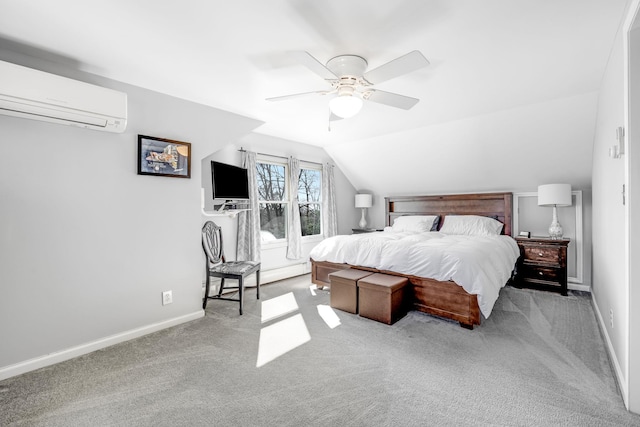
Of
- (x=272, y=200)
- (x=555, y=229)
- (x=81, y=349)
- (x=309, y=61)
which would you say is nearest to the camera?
(x=309, y=61)

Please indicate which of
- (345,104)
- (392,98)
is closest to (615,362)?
(392,98)

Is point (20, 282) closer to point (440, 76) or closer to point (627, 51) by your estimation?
point (440, 76)

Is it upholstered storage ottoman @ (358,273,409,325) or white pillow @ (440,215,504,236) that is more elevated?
white pillow @ (440,215,504,236)

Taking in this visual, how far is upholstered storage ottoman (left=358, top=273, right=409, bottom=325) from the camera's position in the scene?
2994mm

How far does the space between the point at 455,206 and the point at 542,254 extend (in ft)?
4.82

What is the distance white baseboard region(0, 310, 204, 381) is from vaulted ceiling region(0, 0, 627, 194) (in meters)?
2.31

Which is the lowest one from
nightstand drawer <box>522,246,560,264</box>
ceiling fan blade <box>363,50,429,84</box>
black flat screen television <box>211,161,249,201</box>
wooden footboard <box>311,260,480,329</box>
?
wooden footboard <box>311,260,480,329</box>

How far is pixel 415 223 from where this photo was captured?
518 cm

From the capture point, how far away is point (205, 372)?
2.20 metres

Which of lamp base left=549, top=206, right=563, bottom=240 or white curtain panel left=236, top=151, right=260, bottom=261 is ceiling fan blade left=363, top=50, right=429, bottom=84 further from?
lamp base left=549, top=206, right=563, bottom=240

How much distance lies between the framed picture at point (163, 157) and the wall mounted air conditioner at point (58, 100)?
0.31m

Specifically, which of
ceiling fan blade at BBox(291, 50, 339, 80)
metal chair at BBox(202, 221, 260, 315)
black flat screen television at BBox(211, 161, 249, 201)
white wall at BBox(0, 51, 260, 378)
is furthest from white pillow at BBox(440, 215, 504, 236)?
white wall at BBox(0, 51, 260, 378)

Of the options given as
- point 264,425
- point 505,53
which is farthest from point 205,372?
point 505,53

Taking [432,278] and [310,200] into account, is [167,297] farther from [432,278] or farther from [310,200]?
[310,200]
